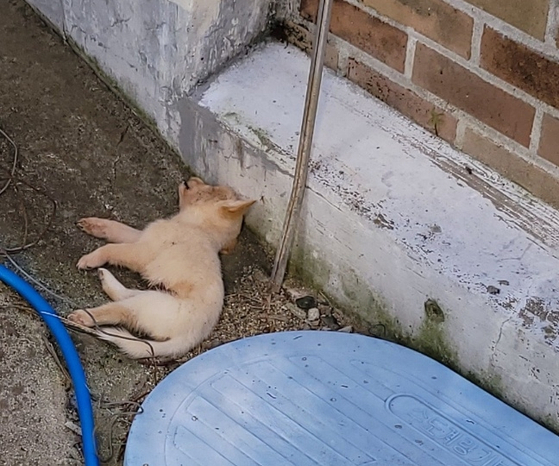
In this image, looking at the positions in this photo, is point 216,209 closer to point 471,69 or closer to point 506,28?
point 471,69

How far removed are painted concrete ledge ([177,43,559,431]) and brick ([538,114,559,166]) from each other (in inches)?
4.1

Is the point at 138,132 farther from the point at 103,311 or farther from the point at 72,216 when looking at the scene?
the point at 103,311

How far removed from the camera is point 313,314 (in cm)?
217

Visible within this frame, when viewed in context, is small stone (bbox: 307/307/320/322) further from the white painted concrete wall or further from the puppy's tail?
the white painted concrete wall

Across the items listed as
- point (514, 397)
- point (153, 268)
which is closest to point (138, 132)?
point (153, 268)

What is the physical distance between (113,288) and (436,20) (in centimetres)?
84

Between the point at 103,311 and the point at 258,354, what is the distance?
12.8 inches

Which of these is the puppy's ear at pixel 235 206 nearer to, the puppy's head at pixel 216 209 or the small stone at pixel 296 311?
the puppy's head at pixel 216 209

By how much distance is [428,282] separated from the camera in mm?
1920

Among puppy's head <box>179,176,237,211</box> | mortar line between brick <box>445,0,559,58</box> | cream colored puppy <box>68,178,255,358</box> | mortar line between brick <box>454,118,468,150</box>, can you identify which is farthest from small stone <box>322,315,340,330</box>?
mortar line between brick <box>445,0,559,58</box>

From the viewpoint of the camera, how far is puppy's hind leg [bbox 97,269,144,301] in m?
2.11

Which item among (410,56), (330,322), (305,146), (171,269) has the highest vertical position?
(410,56)

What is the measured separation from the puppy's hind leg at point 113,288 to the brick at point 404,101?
0.67 m

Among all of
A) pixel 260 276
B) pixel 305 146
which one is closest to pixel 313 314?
pixel 260 276
